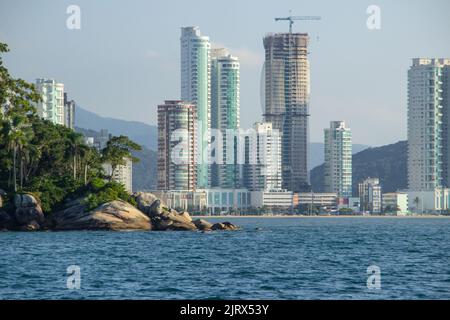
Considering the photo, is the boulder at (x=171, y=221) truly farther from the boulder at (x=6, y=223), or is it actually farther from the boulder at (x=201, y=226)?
the boulder at (x=6, y=223)

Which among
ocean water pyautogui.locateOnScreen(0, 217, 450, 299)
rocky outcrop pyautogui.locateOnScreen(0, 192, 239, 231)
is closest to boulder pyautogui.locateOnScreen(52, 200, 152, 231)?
rocky outcrop pyautogui.locateOnScreen(0, 192, 239, 231)

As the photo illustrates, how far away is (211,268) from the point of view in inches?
2945

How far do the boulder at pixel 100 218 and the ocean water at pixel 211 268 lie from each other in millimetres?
16106

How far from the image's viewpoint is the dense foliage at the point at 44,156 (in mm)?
137250

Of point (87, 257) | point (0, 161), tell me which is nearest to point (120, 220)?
point (0, 161)

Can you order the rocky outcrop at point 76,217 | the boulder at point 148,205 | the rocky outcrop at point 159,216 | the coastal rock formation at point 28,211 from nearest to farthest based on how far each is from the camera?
the rocky outcrop at point 76,217 → the coastal rock formation at point 28,211 → the rocky outcrop at point 159,216 → the boulder at point 148,205

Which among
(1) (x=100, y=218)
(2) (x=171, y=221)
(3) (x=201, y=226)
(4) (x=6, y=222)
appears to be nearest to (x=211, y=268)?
(1) (x=100, y=218)

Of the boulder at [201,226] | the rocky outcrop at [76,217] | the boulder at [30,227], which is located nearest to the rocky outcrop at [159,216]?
the rocky outcrop at [76,217]

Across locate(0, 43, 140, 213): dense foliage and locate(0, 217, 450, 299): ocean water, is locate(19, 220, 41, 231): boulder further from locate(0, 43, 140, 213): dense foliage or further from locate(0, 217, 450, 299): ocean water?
locate(0, 217, 450, 299): ocean water

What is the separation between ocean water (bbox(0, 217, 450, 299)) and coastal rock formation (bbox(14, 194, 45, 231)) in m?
16.2
